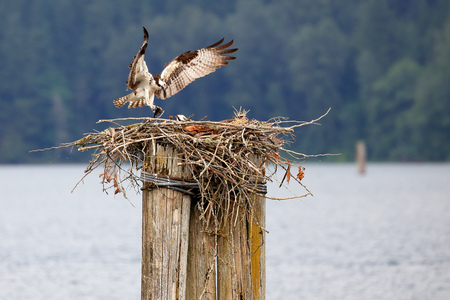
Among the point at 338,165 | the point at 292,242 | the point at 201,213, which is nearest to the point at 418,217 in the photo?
the point at 292,242

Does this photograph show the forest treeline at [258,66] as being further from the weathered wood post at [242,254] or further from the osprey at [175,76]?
the weathered wood post at [242,254]

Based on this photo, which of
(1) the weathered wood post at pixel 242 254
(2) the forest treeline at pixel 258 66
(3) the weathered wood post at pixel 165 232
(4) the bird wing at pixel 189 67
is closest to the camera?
(3) the weathered wood post at pixel 165 232

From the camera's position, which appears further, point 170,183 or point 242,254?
point 242,254

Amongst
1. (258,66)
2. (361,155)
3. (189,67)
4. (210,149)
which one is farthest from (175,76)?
(258,66)

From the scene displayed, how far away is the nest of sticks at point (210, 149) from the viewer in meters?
3.89

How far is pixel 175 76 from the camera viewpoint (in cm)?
595

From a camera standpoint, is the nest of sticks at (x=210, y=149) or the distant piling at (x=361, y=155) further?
the distant piling at (x=361, y=155)

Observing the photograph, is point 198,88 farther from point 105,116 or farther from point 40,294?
point 40,294

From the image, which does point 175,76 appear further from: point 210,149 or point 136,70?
point 210,149

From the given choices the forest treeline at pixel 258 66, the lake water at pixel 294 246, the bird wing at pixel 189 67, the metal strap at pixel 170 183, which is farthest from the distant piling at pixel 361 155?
the metal strap at pixel 170 183

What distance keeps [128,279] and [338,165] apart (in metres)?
45.5

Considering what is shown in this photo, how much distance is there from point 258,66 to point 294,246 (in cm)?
4156

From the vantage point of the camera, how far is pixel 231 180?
3.90 meters

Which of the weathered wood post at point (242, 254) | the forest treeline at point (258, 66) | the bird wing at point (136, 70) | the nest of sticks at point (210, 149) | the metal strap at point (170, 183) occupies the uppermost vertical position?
the forest treeline at point (258, 66)
